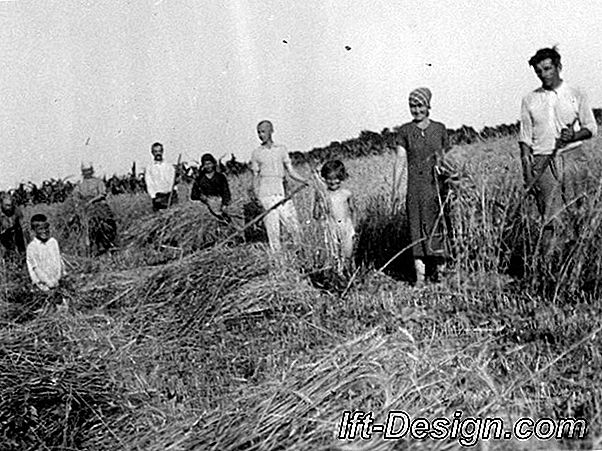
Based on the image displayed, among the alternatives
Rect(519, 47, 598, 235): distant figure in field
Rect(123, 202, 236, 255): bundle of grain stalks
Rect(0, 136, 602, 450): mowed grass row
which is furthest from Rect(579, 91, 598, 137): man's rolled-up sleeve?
Rect(123, 202, 236, 255): bundle of grain stalks

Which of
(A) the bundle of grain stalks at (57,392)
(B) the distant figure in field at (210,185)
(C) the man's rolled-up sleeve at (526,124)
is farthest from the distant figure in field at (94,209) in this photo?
(C) the man's rolled-up sleeve at (526,124)

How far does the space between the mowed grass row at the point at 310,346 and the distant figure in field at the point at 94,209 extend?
3626mm

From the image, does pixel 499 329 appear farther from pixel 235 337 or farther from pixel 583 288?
pixel 235 337

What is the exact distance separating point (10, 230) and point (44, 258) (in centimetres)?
295

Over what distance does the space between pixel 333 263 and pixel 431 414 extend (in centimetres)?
293

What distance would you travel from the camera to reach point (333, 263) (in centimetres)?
619

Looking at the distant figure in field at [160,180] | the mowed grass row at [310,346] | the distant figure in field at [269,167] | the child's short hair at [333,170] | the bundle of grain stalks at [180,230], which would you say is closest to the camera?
the mowed grass row at [310,346]

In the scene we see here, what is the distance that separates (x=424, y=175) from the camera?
20.3 ft

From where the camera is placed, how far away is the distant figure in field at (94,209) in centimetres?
1054

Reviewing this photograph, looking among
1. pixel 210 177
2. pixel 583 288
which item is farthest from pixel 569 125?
pixel 210 177

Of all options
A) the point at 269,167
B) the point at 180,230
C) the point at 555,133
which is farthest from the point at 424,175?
the point at 180,230

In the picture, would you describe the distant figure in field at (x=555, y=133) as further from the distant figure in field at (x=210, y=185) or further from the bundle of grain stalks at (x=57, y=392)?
the distant figure in field at (x=210, y=185)

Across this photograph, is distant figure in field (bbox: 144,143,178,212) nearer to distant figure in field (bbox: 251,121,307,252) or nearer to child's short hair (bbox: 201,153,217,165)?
child's short hair (bbox: 201,153,217,165)

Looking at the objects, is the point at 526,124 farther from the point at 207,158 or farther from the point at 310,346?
the point at 207,158
